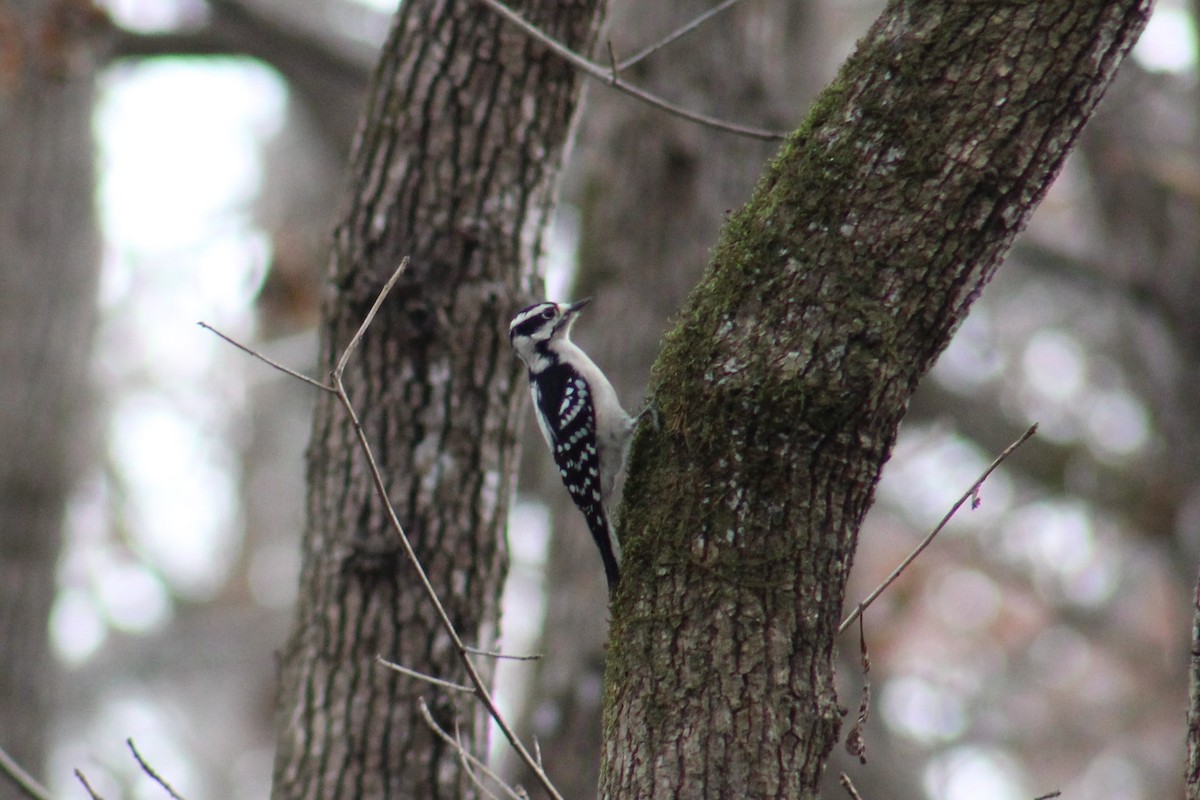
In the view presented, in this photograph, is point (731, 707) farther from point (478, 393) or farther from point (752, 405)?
point (478, 393)

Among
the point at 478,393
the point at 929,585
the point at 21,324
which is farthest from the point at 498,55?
the point at 929,585

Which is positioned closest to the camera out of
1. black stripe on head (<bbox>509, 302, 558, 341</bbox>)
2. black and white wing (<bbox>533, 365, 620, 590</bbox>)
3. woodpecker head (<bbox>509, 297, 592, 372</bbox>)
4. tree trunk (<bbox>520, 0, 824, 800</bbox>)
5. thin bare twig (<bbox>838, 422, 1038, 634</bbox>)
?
thin bare twig (<bbox>838, 422, 1038, 634</bbox>)

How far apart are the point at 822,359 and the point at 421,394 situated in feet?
5.56

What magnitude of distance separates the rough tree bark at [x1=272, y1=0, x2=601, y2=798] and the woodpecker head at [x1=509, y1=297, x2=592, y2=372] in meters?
0.61

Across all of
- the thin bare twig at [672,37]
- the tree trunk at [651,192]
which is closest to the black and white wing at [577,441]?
the thin bare twig at [672,37]

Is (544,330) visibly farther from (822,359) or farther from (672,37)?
(822,359)

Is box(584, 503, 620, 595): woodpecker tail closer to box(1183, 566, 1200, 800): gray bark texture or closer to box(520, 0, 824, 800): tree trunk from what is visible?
box(1183, 566, 1200, 800): gray bark texture

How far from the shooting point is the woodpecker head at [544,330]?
495 centimetres

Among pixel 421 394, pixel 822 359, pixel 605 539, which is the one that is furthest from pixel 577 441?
pixel 822 359

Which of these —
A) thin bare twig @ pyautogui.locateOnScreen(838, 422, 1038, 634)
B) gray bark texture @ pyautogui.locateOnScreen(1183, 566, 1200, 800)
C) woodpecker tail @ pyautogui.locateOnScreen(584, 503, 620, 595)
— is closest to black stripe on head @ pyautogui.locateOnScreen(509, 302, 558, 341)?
woodpecker tail @ pyautogui.locateOnScreen(584, 503, 620, 595)

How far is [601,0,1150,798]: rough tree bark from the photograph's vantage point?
8.80 ft

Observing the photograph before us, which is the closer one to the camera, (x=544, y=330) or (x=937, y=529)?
(x=937, y=529)

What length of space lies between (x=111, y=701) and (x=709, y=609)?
764 inches

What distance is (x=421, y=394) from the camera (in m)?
4.08
